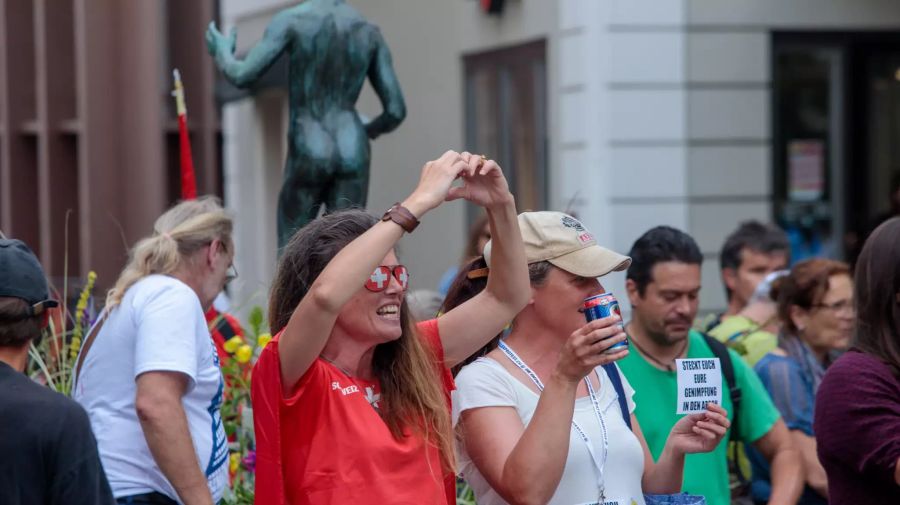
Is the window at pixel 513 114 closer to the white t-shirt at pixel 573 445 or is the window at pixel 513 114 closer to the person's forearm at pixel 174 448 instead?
the person's forearm at pixel 174 448

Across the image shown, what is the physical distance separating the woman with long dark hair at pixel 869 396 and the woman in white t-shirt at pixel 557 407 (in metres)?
0.37

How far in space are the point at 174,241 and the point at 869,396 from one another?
2.39 meters

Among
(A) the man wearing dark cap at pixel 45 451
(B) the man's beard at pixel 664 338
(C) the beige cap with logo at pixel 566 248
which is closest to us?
(A) the man wearing dark cap at pixel 45 451

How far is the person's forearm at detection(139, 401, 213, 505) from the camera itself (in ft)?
15.3

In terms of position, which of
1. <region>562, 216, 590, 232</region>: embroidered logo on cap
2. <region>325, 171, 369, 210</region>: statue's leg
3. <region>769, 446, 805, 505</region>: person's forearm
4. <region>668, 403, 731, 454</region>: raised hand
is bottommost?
<region>769, 446, 805, 505</region>: person's forearm

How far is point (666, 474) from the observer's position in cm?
436

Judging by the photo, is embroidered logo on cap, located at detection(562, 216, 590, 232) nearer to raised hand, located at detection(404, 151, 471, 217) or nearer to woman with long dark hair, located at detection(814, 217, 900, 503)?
raised hand, located at detection(404, 151, 471, 217)

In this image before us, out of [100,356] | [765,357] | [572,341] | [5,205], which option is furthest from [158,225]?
[5,205]

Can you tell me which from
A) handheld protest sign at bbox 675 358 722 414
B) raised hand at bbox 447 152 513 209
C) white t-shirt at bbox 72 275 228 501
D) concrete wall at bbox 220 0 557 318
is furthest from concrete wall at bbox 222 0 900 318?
raised hand at bbox 447 152 513 209

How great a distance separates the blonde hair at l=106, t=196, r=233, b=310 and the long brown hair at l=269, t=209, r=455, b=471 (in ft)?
3.62

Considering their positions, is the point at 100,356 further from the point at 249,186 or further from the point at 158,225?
the point at 249,186

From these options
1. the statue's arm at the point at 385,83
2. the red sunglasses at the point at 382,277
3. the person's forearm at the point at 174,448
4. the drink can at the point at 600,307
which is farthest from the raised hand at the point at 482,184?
the statue's arm at the point at 385,83

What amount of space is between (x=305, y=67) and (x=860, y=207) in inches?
258

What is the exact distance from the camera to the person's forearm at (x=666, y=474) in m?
4.34
